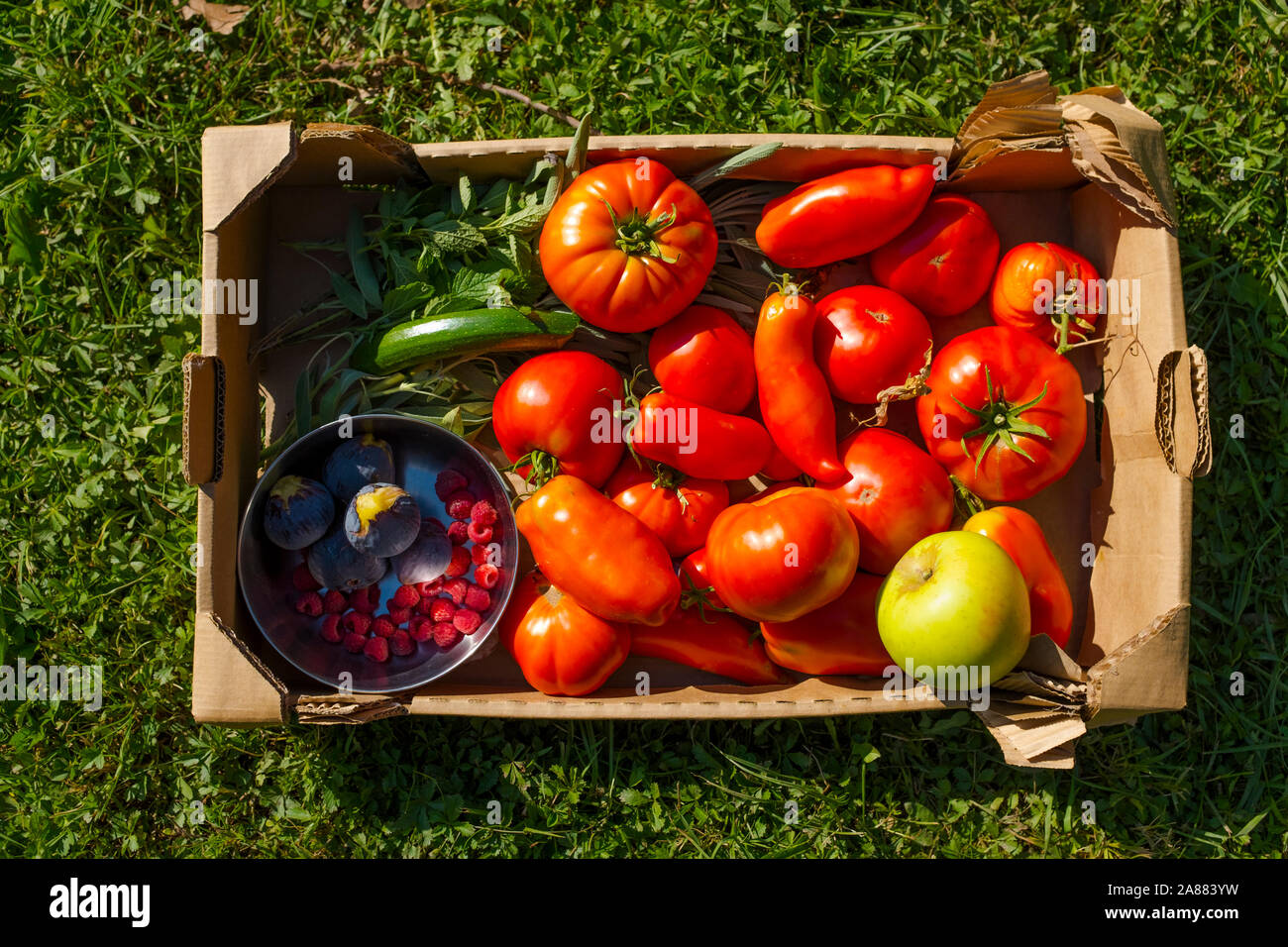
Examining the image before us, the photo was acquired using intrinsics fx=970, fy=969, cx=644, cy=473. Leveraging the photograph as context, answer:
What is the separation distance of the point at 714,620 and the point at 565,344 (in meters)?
0.73

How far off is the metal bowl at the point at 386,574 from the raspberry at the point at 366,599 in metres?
0.01

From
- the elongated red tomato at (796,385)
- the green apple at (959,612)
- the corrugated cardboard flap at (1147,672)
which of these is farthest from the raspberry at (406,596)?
the corrugated cardboard flap at (1147,672)

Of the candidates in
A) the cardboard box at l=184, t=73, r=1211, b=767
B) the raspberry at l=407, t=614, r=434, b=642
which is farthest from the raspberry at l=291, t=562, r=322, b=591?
the raspberry at l=407, t=614, r=434, b=642

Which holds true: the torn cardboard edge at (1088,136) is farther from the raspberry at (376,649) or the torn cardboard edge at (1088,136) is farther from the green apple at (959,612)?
the raspberry at (376,649)

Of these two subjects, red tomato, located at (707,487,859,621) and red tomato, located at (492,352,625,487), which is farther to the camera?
red tomato, located at (492,352,625,487)

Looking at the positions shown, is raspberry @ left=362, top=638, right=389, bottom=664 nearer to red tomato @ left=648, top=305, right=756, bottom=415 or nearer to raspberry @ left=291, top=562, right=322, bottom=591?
raspberry @ left=291, top=562, right=322, bottom=591

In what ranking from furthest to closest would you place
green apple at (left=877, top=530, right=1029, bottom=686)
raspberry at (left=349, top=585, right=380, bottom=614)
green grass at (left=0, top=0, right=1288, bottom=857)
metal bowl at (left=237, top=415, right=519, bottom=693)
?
green grass at (left=0, top=0, right=1288, bottom=857) < raspberry at (left=349, top=585, right=380, bottom=614) < metal bowl at (left=237, top=415, right=519, bottom=693) < green apple at (left=877, top=530, right=1029, bottom=686)

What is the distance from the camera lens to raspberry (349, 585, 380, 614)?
7.24 ft

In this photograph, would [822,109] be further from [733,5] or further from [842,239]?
[842,239]

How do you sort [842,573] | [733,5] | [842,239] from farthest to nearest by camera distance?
1. [733,5]
2. [842,239]
3. [842,573]

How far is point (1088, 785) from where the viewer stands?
95.2 inches

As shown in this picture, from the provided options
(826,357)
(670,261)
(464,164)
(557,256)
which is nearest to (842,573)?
(826,357)

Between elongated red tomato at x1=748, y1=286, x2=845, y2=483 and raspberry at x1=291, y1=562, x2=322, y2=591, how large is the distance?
1.09 metres

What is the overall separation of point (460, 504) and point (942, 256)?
1.23 meters
